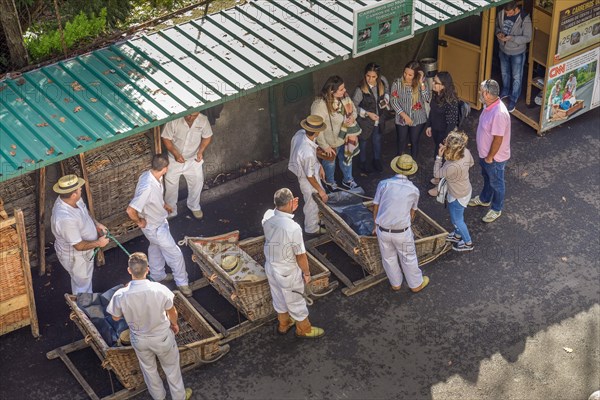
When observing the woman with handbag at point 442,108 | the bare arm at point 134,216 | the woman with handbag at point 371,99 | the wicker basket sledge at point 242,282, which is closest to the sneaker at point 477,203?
the woman with handbag at point 442,108

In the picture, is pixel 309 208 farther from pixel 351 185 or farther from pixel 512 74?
pixel 512 74

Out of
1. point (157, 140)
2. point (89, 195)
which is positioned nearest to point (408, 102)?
point (157, 140)

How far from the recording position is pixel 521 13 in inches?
599

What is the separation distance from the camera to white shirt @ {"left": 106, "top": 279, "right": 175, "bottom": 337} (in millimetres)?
9961

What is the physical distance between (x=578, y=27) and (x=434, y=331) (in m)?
5.96

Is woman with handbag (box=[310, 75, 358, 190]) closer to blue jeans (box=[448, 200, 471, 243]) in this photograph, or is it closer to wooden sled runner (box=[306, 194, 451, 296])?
wooden sled runner (box=[306, 194, 451, 296])

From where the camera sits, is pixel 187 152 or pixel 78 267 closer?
pixel 78 267

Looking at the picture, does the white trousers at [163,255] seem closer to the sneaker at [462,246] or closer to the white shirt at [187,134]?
the white shirt at [187,134]

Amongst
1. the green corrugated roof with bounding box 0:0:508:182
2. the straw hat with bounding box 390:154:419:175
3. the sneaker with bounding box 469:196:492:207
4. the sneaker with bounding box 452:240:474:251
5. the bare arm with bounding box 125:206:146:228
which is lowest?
the sneaker with bounding box 469:196:492:207

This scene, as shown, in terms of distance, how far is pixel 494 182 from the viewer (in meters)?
13.6

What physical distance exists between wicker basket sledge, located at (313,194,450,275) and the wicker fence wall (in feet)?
12.4

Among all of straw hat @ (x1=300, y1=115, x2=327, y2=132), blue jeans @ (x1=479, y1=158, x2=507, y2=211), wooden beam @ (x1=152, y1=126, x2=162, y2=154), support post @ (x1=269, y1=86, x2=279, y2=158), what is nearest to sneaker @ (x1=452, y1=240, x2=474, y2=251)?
blue jeans @ (x1=479, y1=158, x2=507, y2=211)

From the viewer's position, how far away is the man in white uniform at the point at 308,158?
12.6 m

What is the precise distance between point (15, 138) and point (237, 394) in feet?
12.9
